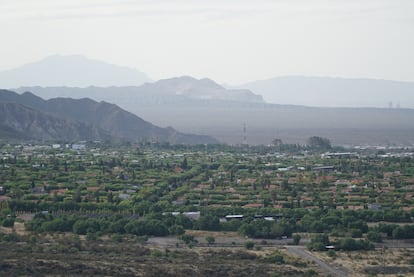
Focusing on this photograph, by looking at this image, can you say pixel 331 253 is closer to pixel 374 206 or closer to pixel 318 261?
pixel 318 261

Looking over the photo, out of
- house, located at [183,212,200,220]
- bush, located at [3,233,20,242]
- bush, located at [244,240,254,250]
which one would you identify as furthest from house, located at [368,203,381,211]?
bush, located at [3,233,20,242]

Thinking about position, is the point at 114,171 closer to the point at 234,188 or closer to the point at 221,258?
the point at 234,188

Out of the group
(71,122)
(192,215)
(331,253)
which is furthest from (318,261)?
(71,122)

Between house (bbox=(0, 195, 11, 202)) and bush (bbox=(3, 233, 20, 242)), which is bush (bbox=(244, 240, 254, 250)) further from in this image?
house (bbox=(0, 195, 11, 202))

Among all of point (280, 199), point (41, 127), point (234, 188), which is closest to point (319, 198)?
point (280, 199)

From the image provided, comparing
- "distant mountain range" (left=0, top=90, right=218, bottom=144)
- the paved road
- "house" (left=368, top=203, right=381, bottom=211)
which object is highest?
"distant mountain range" (left=0, top=90, right=218, bottom=144)

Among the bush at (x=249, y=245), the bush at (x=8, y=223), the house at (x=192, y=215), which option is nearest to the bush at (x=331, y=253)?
the bush at (x=249, y=245)
